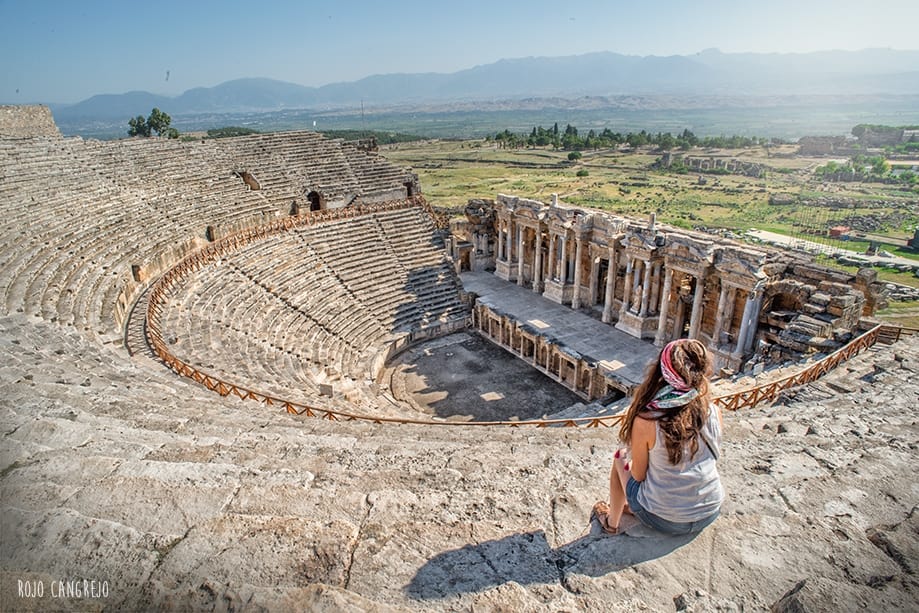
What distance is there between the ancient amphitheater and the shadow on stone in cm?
2

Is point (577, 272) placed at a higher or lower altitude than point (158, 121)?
lower

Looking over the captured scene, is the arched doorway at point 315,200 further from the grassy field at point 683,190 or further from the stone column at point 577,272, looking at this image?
the grassy field at point 683,190

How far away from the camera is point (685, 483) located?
4.44 m

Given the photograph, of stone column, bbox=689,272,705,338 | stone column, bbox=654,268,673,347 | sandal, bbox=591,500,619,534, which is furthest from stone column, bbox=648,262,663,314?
sandal, bbox=591,500,619,534

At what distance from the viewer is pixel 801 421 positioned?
351 inches

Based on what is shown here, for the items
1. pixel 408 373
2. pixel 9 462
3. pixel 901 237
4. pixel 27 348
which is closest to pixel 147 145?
pixel 408 373

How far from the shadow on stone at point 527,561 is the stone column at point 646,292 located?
19.0 metres

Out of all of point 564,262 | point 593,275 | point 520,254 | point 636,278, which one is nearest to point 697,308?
point 636,278

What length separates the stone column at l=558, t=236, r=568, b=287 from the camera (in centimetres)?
2608

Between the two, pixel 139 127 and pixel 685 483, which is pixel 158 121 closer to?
pixel 139 127

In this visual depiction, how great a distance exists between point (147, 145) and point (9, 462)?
79.7ft

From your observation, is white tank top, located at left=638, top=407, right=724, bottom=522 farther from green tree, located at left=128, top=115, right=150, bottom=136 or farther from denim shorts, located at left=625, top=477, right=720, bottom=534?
green tree, located at left=128, top=115, right=150, bottom=136

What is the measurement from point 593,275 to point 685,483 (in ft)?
71.5

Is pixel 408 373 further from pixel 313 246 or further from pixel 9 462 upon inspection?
pixel 9 462
